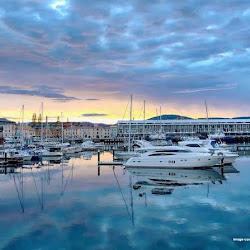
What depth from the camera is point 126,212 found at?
55.1 feet

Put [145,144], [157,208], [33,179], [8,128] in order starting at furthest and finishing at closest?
[8,128], [145,144], [33,179], [157,208]

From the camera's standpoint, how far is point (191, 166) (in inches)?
1254

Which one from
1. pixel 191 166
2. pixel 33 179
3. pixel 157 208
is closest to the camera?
pixel 157 208

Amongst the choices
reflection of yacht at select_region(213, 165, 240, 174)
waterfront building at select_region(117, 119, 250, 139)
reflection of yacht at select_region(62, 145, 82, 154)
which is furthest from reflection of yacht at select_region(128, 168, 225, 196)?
waterfront building at select_region(117, 119, 250, 139)

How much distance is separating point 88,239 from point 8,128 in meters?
145

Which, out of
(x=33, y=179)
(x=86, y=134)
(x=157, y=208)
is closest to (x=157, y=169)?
(x=33, y=179)

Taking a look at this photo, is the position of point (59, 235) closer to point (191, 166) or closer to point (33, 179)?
point (33, 179)

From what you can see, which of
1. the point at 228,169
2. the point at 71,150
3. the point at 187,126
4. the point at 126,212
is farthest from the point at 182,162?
the point at 187,126

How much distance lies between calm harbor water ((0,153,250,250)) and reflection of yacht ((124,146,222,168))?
3160 mm

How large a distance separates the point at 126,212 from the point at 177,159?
16045 millimetres

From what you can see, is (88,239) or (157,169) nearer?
(88,239)

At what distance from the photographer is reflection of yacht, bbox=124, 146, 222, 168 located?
3180 centimetres

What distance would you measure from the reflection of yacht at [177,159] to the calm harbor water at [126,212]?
316 cm

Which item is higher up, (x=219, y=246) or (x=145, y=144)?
(x=145, y=144)
